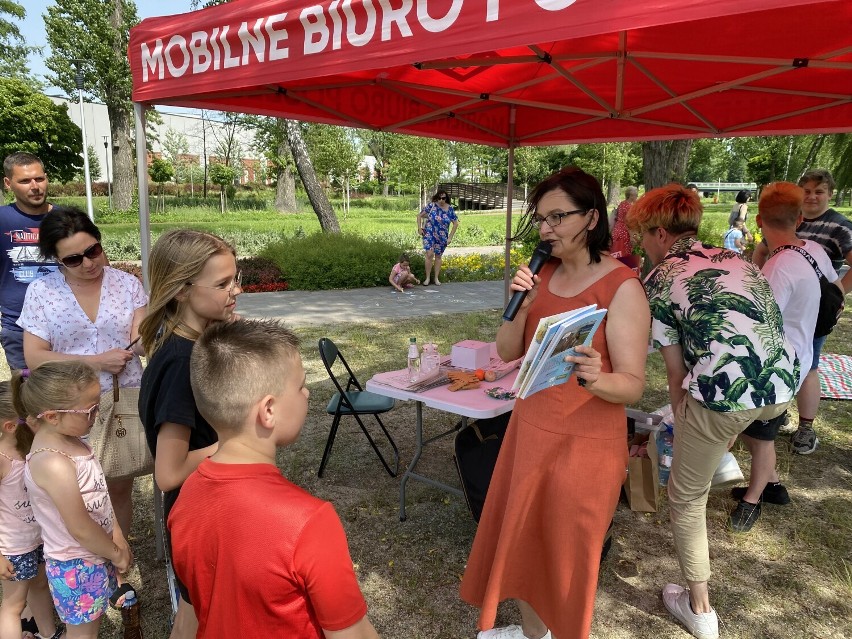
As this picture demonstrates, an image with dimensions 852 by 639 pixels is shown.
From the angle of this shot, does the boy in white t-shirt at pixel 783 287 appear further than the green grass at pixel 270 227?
No

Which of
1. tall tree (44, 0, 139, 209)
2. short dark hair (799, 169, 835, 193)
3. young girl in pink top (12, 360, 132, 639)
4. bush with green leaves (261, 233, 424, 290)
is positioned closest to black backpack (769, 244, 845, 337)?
short dark hair (799, 169, 835, 193)

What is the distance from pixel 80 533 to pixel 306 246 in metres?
10.4

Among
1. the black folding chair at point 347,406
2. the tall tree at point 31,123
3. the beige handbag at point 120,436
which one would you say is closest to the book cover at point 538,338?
the beige handbag at point 120,436

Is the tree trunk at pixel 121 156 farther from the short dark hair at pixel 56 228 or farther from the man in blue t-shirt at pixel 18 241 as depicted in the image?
the short dark hair at pixel 56 228

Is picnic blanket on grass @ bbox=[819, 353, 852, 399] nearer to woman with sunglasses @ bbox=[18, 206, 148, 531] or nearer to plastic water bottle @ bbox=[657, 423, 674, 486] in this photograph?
plastic water bottle @ bbox=[657, 423, 674, 486]

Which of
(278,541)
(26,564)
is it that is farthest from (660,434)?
(26,564)

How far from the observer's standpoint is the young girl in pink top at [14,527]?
81.3 inches

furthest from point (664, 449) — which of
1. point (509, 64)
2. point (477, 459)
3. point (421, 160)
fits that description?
point (421, 160)

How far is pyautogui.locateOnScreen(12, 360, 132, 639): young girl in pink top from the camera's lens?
1898 millimetres

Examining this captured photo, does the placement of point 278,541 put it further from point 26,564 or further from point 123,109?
point 123,109

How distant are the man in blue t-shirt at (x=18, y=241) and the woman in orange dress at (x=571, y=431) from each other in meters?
2.62

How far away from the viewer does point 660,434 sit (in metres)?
3.41

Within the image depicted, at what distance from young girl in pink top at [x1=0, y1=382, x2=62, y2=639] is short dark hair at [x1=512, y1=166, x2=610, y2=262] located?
2.04 meters

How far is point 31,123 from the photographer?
23156 mm
